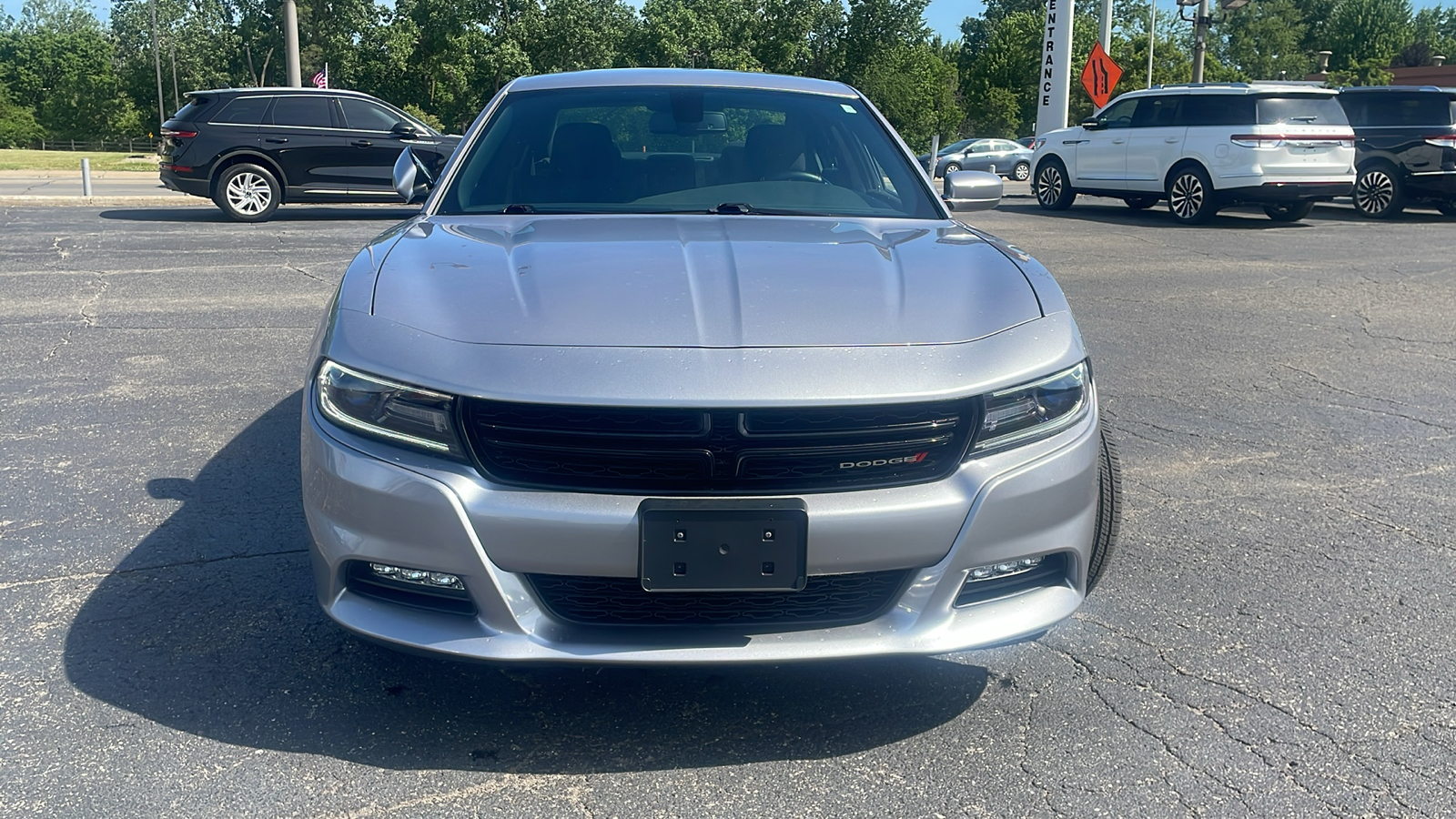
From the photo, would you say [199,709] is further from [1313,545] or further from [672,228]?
[1313,545]

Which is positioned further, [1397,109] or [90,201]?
[90,201]

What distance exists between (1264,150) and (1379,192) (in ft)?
9.93

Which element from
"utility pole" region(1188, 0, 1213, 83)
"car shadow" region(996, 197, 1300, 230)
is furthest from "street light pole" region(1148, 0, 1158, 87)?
"car shadow" region(996, 197, 1300, 230)

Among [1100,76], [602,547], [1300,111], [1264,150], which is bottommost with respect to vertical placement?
[602,547]

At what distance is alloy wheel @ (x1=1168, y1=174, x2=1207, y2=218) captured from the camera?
1580 centimetres

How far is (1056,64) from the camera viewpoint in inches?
893

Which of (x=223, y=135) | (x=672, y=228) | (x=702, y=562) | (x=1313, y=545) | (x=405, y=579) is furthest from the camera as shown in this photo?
(x=223, y=135)

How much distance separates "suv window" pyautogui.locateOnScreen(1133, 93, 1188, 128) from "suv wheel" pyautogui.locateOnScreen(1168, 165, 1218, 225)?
0.72 m

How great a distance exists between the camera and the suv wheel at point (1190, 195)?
51.5 ft

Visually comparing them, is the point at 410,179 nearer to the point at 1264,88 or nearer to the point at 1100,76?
the point at 1264,88

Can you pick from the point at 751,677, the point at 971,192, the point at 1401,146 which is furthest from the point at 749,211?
the point at 1401,146

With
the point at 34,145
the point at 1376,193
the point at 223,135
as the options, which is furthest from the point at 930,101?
the point at 34,145

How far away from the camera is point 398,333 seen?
2.60m

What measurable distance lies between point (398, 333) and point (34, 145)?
8967 centimetres
